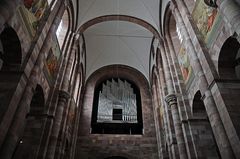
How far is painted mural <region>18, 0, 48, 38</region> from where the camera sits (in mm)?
7590

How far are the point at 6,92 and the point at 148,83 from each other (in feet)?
49.5

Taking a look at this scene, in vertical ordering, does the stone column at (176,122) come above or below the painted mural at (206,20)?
below

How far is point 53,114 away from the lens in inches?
392

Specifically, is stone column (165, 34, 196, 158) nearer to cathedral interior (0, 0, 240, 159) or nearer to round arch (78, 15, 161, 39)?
cathedral interior (0, 0, 240, 159)

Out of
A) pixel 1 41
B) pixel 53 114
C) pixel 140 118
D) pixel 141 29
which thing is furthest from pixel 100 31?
pixel 1 41

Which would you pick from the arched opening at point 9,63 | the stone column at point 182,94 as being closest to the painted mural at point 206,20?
the stone column at point 182,94

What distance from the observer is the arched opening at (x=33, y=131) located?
8.52 metres

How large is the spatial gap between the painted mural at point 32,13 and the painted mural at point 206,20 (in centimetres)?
673

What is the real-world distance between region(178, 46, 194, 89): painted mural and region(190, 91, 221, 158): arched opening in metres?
1.06

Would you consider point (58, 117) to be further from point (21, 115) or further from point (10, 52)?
point (10, 52)

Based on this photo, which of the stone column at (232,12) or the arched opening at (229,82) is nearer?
the stone column at (232,12)

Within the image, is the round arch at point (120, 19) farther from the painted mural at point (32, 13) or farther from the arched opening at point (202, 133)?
the arched opening at point (202, 133)

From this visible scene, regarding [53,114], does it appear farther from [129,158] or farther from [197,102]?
[129,158]

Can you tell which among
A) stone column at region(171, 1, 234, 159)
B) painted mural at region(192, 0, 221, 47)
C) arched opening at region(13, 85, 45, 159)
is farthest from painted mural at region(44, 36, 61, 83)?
painted mural at region(192, 0, 221, 47)
